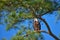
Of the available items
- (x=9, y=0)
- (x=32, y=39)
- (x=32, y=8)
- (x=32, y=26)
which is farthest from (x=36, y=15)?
(x=32, y=26)

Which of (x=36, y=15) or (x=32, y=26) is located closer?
(x=36, y=15)

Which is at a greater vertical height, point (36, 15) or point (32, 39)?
point (36, 15)

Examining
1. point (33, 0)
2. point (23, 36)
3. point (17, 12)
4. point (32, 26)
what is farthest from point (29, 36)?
point (32, 26)

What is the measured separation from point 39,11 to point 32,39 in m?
0.26

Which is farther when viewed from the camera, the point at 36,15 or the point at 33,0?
the point at 36,15

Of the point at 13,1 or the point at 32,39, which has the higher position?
the point at 13,1

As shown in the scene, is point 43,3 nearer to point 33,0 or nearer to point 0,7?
point 33,0

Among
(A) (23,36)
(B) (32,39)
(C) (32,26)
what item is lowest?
(B) (32,39)

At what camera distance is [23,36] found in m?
1.68

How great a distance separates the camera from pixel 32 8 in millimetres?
1533

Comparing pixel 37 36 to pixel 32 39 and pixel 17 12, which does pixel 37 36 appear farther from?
pixel 17 12

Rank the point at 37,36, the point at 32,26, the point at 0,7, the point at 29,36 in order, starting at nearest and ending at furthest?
the point at 0,7
the point at 37,36
the point at 29,36
the point at 32,26

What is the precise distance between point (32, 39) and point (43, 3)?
0.28 meters

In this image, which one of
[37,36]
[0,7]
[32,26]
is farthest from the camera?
[32,26]
